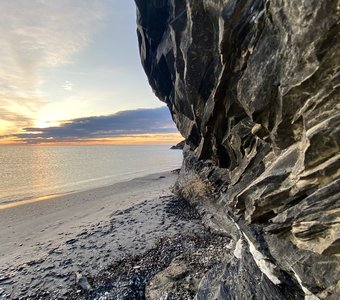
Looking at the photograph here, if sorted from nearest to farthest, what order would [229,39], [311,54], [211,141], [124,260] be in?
[311,54] → [229,39] → [124,260] → [211,141]

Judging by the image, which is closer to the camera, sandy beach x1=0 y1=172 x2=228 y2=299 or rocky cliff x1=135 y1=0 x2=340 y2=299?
rocky cliff x1=135 y1=0 x2=340 y2=299

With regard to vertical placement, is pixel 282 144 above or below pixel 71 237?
above

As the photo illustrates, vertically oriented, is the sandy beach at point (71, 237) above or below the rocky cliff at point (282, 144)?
below

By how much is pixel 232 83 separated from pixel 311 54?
4924mm

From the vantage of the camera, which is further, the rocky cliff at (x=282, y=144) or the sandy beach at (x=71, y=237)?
the sandy beach at (x=71, y=237)

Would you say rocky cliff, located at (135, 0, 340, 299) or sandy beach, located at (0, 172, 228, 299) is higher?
rocky cliff, located at (135, 0, 340, 299)

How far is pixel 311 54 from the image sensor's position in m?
6.89

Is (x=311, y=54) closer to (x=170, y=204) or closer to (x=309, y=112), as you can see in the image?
(x=309, y=112)

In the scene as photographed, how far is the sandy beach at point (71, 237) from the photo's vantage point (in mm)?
15427

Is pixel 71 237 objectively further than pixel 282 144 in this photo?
Yes

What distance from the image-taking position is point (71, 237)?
22250 mm

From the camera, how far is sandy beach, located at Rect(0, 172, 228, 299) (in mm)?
15427

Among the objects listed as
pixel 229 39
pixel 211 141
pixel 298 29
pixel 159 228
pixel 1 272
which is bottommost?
pixel 1 272

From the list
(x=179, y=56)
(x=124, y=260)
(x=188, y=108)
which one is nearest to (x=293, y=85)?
(x=124, y=260)
